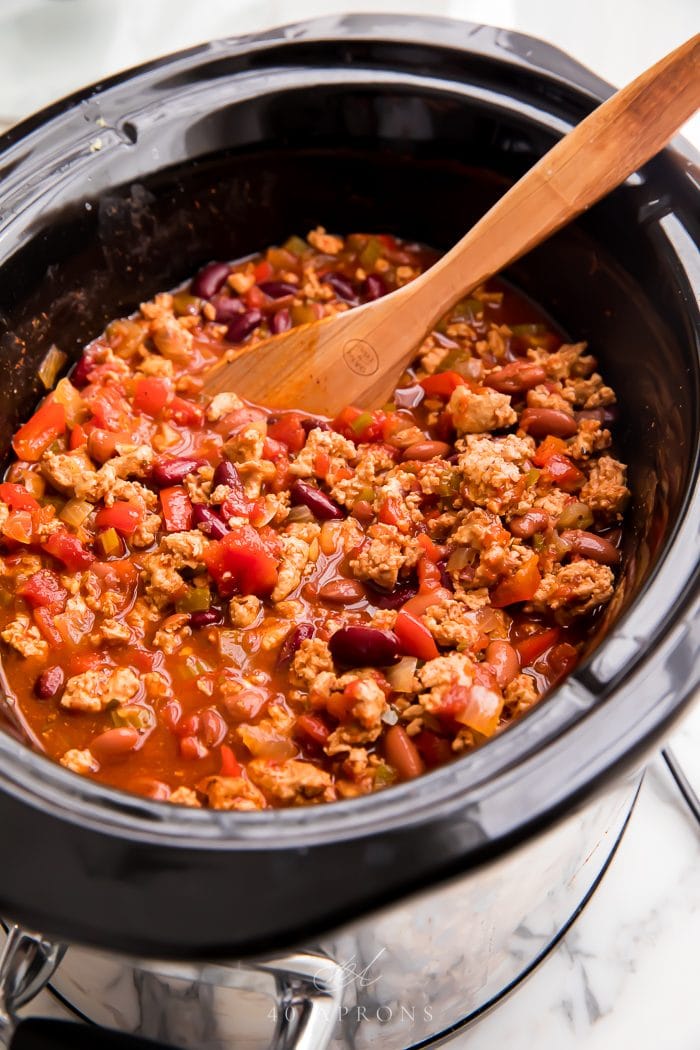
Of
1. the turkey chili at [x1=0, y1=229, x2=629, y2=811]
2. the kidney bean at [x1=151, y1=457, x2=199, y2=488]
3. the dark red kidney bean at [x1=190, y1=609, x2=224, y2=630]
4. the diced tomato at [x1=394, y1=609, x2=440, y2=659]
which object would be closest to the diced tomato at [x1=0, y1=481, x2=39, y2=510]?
the turkey chili at [x1=0, y1=229, x2=629, y2=811]

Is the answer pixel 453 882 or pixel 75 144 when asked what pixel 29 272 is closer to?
pixel 75 144

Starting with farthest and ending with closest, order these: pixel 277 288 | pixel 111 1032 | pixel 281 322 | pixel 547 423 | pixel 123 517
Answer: pixel 277 288, pixel 281 322, pixel 547 423, pixel 123 517, pixel 111 1032

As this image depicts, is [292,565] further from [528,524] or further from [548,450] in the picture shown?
[548,450]

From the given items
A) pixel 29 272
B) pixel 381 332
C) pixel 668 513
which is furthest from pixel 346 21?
pixel 668 513

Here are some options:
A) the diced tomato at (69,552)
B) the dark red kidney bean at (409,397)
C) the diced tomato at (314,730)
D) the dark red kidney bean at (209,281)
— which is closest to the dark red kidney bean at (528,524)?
the dark red kidney bean at (409,397)

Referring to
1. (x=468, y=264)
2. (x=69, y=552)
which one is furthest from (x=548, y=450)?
(x=69, y=552)

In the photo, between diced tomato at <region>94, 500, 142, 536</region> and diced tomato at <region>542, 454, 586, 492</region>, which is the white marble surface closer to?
diced tomato at <region>542, 454, 586, 492</region>
